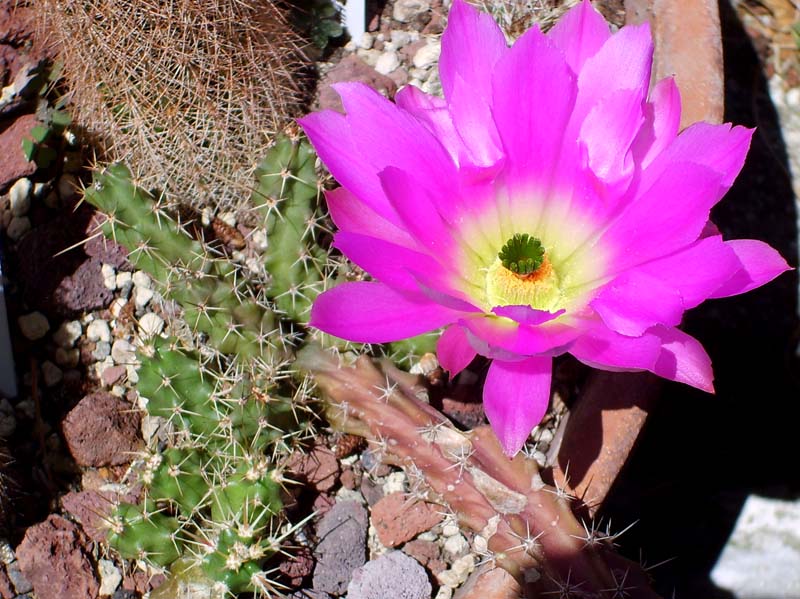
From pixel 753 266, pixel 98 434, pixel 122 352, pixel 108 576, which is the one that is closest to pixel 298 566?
pixel 108 576

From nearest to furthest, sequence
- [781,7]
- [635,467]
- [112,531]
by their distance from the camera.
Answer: [112,531] < [635,467] < [781,7]

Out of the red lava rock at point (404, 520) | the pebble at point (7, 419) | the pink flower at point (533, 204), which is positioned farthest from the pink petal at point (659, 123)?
the pebble at point (7, 419)

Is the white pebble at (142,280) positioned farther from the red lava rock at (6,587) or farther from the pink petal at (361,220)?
the pink petal at (361,220)

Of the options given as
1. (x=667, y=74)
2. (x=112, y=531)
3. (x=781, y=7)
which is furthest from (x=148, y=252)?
(x=781, y=7)

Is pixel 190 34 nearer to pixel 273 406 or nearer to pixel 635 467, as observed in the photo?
pixel 273 406

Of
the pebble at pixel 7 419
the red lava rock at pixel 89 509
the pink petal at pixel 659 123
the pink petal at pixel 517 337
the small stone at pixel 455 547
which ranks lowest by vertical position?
the small stone at pixel 455 547

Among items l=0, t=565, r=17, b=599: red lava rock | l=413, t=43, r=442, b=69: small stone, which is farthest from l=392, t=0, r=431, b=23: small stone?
l=0, t=565, r=17, b=599: red lava rock
